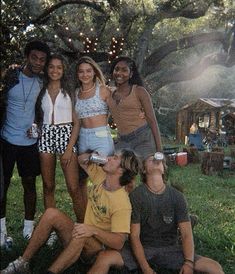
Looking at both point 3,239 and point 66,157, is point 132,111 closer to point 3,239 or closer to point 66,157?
point 66,157

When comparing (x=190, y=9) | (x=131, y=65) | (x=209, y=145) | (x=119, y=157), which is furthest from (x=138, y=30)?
(x=119, y=157)

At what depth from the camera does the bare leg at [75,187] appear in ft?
15.0

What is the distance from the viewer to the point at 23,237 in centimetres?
514

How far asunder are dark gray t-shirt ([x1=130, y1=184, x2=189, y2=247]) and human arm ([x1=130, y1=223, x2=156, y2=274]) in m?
0.07

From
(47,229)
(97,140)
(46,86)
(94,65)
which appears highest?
(94,65)

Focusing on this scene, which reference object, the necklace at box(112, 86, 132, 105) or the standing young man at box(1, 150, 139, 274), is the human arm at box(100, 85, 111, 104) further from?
the standing young man at box(1, 150, 139, 274)

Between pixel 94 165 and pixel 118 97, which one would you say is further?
pixel 118 97

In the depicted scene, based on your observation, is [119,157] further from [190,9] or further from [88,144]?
[190,9]

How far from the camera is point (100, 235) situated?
12.3 ft

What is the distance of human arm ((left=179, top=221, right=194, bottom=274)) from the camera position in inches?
151

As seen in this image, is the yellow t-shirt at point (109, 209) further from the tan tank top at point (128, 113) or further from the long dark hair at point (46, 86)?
the long dark hair at point (46, 86)

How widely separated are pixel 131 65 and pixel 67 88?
28.5 inches

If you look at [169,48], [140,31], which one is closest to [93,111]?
[140,31]

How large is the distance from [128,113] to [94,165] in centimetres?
77
